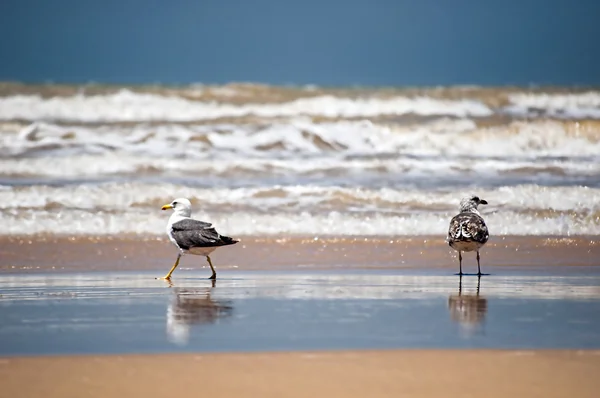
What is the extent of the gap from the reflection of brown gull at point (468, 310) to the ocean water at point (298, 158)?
188 inches

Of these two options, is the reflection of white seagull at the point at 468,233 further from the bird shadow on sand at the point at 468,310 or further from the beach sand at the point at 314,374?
the beach sand at the point at 314,374

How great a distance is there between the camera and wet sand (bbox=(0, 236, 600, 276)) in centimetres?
1033

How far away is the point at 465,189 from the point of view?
15.2 m

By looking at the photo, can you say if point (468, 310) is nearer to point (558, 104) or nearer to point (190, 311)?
point (190, 311)

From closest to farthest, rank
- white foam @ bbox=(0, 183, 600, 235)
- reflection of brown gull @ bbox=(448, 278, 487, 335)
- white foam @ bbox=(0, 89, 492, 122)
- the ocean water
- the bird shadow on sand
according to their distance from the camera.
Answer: the bird shadow on sand < reflection of brown gull @ bbox=(448, 278, 487, 335) < white foam @ bbox=(0, 183, 600, 235) < the ocean water < white foam @ bbox=(0, 89, 492, 122)

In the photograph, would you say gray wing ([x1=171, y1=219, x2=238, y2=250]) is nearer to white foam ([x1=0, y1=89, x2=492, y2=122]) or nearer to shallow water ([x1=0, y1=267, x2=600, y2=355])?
shallow water ([x1=0, y1=267, x2=600, y2=355])

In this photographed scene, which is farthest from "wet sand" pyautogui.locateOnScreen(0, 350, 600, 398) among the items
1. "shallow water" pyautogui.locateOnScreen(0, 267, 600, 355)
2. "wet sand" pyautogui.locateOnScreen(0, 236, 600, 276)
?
"wet sand" pyautogui.locateOnScreen(0, 236, 600, 276)

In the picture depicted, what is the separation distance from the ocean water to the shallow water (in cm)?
378

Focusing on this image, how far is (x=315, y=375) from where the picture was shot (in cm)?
506

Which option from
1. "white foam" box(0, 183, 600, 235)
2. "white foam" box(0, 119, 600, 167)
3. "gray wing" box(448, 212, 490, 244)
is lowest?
"gray wing" box(448, 212, 490, 244)

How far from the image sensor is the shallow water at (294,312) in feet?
19.3

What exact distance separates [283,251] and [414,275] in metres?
2.11

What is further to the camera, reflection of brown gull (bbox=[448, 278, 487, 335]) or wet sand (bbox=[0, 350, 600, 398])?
reflection of brown gull (bbox=[448, 278, 487, 335])

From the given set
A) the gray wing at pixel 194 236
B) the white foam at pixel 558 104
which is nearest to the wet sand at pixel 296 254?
the gray wing at pixel 194 236
